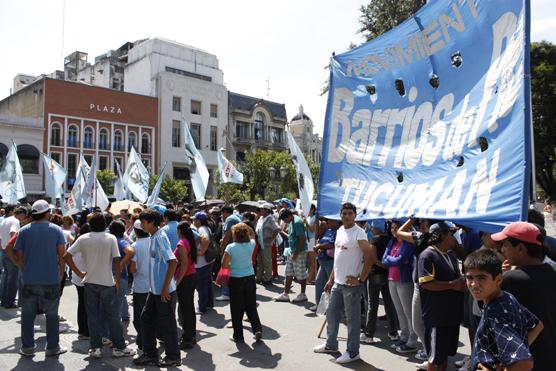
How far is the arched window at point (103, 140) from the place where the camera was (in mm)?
41906

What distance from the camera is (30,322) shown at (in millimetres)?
5680

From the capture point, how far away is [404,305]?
5754mm

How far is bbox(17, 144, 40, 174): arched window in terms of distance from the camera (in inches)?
1443

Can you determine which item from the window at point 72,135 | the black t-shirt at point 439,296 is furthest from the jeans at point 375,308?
the window at point 72,135

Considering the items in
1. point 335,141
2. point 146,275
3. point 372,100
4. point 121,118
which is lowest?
point 146,275

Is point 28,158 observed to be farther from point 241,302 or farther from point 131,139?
point 241,302

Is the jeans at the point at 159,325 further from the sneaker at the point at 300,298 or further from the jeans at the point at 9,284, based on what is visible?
the jeans at the point at 9,284

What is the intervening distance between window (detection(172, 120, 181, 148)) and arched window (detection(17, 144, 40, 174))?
13157 millimetres

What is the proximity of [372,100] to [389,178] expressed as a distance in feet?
3.30

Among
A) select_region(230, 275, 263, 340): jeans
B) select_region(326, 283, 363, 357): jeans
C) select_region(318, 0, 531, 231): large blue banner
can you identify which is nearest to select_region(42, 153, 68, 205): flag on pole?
select_region(230, 275, 263, 340): jeans

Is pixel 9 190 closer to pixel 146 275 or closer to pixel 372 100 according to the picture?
pixel 146 275

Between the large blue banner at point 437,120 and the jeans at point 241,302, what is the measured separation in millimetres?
1536

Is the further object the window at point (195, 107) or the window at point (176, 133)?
the window at point (195, 107)

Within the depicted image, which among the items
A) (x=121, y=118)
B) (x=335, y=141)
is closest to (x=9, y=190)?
(x=335, y=141)
